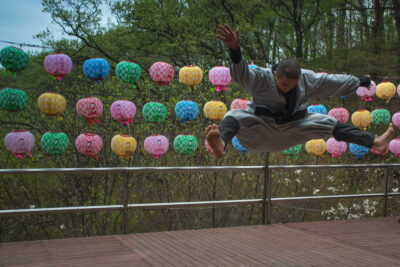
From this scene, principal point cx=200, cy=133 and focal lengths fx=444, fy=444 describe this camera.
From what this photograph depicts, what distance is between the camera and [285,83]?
334 centimetres

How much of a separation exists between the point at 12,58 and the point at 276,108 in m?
2.59

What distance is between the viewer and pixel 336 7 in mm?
14852

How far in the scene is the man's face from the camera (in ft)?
10.9

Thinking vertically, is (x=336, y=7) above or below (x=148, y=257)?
above

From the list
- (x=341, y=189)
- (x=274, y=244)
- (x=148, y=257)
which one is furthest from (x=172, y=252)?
(x=341, y=189)

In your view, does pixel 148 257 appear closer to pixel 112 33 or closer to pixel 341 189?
pixel 341 189

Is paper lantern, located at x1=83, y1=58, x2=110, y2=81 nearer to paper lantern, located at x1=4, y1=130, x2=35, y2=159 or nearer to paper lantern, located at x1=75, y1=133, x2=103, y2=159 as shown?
paper lantern, located at x1=75, y1=133, x2=103, y2=159

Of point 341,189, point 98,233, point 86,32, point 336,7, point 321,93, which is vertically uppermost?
point 336,7

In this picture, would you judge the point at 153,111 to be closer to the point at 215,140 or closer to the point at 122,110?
the point at 122,110

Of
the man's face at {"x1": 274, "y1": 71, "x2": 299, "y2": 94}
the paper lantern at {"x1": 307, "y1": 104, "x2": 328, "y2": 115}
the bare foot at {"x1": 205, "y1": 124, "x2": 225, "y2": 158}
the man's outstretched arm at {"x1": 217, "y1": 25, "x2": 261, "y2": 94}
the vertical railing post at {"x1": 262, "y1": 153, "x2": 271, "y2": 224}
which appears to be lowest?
the vertical railing post at {"x1": 262, "y1": 153, "x2": 271, "y2": 224}

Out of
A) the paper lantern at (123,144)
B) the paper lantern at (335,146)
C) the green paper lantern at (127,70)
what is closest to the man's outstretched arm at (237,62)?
the green paper lantern at (127,70)

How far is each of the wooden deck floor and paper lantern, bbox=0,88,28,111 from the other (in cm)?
143

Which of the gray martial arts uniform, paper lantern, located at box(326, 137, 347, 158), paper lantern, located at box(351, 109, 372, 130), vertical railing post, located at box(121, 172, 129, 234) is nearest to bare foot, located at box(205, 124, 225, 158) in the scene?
the gray martial arts uniform

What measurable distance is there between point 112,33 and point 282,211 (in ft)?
23.6
